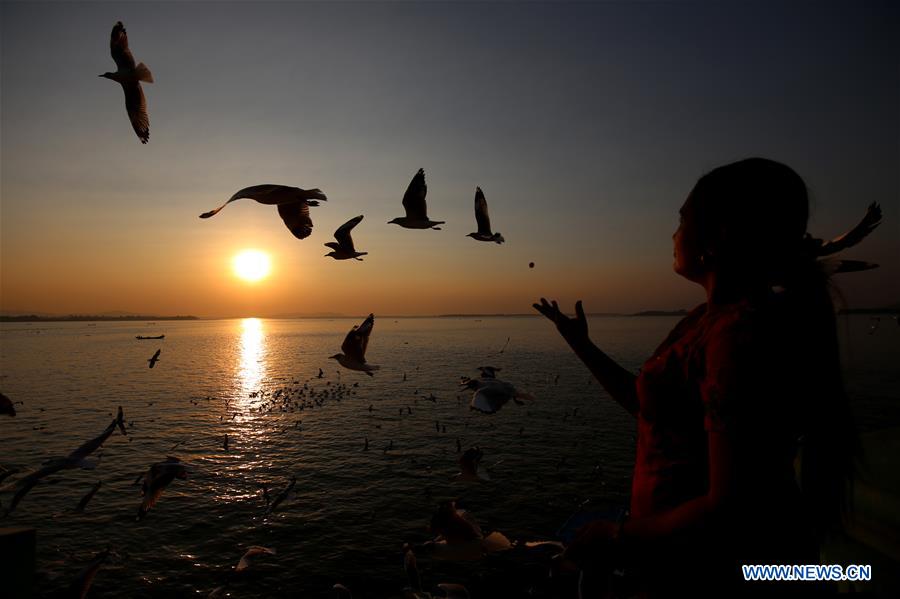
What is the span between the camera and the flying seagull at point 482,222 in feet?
20.7

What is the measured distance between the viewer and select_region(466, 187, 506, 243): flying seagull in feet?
20.7

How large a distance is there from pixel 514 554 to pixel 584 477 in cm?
745

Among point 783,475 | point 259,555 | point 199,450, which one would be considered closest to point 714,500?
point 783,475

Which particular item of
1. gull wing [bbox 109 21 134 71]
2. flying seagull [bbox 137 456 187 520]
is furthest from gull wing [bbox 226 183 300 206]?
flying seagull [bbox 137 456 187 520]

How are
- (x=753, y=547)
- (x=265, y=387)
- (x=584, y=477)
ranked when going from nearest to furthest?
1. (x=753, y=547)
2. (x=584, y=477)
3. (x=265, y=387)

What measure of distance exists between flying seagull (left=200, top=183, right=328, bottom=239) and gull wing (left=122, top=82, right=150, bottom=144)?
1.58 meters

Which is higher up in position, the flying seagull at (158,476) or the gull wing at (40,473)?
the gull wing at (40,473)

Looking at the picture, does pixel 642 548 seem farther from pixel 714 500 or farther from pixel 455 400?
pixel 455 400

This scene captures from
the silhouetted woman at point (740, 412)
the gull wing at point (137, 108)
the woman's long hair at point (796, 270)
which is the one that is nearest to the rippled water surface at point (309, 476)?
the woman's long hair at point (796, 270)

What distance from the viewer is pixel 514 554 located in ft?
47.3

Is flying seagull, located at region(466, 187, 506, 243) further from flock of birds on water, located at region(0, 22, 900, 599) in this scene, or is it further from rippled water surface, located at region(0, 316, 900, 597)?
rippled water surface, located at region(0, 316, 900, 597)

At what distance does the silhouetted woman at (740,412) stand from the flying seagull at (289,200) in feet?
12.0

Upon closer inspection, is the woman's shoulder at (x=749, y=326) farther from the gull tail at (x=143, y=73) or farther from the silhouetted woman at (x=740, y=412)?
the gull tail at (x=143, y=73)

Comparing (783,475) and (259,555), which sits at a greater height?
(783,475)
